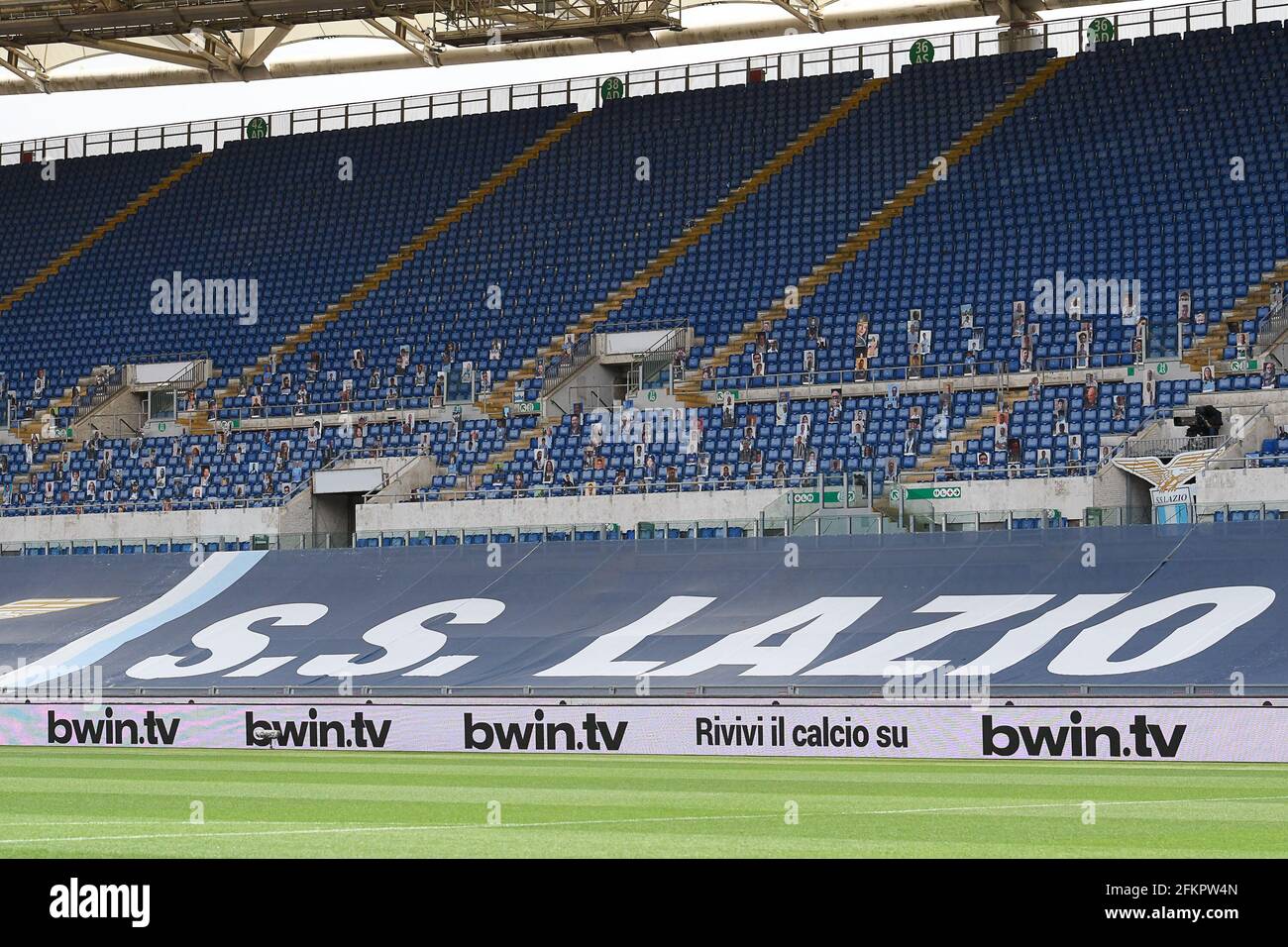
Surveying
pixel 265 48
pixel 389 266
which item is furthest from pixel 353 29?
pixel 389 266

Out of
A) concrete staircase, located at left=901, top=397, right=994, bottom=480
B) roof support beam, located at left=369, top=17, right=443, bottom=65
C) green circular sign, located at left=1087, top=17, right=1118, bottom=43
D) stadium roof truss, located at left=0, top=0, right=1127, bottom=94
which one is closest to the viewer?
concrete staircase, located at left=901, top=397, right=994, bottom=480

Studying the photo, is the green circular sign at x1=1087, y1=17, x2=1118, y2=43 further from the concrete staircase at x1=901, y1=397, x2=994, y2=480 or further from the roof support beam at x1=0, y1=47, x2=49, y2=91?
the roof support beam at x1=0, y1=47, x2=49, y2=91

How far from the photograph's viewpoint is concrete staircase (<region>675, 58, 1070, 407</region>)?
41250 millimetres

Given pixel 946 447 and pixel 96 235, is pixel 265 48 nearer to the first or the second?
pixel 96 235

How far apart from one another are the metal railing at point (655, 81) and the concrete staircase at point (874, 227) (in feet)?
5.84

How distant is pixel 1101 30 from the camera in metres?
44.6

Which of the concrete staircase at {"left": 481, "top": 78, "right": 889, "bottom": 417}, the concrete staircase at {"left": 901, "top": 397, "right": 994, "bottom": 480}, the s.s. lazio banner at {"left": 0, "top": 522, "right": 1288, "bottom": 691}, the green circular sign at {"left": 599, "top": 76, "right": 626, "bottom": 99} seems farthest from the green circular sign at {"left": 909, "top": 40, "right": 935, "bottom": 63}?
the s.s. lazio banner at {"left": 0, "top": 522, "right": 1288, "bottom": 691}

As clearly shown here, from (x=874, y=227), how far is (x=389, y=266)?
12.2 meters

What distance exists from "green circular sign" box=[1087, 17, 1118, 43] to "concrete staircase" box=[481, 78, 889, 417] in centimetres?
476

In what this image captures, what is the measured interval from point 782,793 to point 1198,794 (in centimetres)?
359

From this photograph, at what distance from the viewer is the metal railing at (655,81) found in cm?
4416

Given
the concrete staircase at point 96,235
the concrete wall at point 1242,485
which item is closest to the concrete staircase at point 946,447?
the concrete wall at point 1242,485

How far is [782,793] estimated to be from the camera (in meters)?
17.8
